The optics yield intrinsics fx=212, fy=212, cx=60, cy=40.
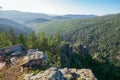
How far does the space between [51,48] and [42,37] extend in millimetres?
8288

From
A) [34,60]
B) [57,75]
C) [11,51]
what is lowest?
[11,51]

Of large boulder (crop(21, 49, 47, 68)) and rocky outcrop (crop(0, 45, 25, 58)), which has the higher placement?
large boulder (crop(21, 49, 47, 68))

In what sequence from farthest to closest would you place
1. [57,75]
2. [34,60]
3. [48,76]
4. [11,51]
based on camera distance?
[11,51]
[34,60]
[57,75]
[48,76]

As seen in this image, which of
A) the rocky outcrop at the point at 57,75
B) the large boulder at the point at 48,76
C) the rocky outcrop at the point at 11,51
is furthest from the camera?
the rocky outcrop at the point at 11,51

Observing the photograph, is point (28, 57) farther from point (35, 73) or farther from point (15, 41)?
point (15, 41)

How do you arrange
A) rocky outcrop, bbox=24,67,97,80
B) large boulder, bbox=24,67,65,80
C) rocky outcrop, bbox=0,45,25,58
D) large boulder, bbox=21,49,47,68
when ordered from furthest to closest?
1. rocky outcrop, bbox=0,45,25,58
2. large boulder, bbox=21,49,47,68
3. rocky outcrop, bbox=24,67,97,80
4. large boulder, bbox=24,67,65,80

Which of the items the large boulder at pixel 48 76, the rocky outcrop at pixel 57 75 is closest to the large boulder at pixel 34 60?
the rocky outcrop at pixel 57 75

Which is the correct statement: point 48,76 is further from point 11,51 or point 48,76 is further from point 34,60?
point 11,51

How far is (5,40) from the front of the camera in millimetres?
93625

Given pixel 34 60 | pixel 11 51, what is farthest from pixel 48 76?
pixel 11 51

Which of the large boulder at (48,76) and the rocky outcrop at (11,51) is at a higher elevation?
the large boulder at (48,76)

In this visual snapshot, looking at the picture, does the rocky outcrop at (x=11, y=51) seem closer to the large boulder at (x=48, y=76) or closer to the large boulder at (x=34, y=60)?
the large boulder at (x=34, y=60)

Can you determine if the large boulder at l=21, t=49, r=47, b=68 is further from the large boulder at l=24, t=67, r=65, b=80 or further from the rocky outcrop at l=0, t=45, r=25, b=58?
the large boulder at l=24, t=67, r=65, b=80

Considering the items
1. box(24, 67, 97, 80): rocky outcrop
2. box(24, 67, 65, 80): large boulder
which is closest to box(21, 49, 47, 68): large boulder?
box(24, 67, 97, 80): rocky outcrop
